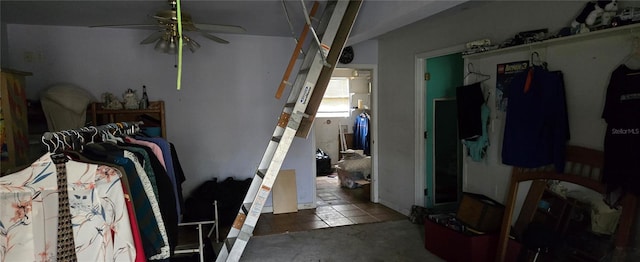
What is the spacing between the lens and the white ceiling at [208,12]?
275cm

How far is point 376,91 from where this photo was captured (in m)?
4.99

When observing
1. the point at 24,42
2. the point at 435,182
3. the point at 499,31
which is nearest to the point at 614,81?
the point at 499,31

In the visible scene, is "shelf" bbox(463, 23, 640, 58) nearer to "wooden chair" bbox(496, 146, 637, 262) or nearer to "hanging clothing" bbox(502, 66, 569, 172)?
"hanging clothing" bbox(502, 66, 569, 172)

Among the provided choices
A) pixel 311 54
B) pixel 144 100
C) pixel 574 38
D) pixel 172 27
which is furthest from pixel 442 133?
pixel 144 100

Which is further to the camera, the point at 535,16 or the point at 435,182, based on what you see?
the point at 435,182

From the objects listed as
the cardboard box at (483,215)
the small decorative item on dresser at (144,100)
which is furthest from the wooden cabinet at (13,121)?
the cardboard box at (483,215)

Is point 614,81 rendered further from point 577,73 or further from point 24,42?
point 24,42

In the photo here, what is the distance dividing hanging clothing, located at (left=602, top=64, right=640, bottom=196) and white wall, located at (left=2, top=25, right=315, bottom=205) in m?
3.27

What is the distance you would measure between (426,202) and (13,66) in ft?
15.7

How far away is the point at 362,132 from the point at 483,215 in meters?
4.74

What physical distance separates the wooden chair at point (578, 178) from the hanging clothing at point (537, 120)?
6cm

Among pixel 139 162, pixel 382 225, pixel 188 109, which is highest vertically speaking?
pixel 188 109

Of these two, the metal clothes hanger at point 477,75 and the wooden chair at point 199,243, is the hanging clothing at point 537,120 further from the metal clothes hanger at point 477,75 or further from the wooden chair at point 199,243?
the wooden chair at point 199,243

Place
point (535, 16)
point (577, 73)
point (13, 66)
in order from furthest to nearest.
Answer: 1. point (13, 66)
2. point (535, 16)
3. point (577, 73)
